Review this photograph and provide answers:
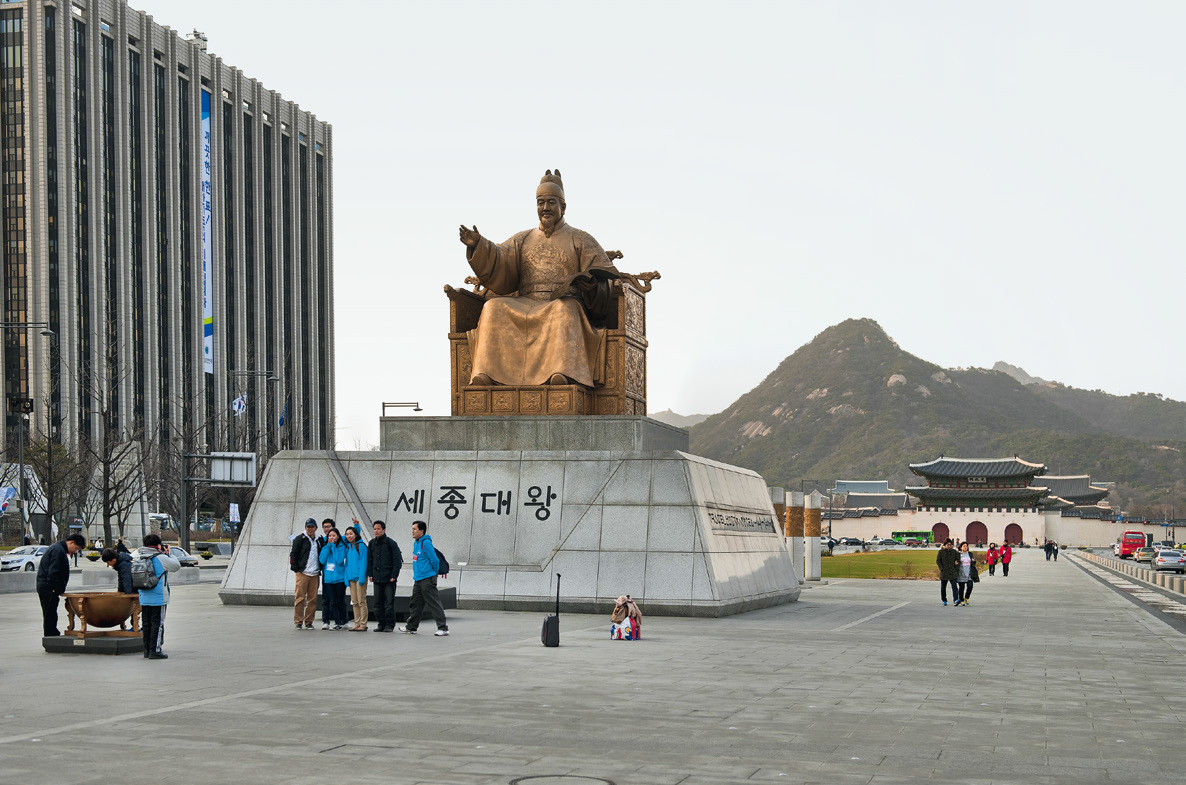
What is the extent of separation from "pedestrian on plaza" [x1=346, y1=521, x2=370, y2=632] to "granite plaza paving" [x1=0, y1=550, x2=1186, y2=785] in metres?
0.75

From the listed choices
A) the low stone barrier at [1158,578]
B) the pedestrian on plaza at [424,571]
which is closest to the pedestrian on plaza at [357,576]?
the pedestrian on plaza at [424,571]

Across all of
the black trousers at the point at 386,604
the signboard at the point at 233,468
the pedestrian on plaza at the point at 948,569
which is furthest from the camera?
the signboard at the point at 233,468

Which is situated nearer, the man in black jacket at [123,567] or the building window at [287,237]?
the man in black jacket at [123,567]

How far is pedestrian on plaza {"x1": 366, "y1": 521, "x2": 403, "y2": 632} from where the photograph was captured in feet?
54.3

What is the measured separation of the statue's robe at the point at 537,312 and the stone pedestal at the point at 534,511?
107 cm

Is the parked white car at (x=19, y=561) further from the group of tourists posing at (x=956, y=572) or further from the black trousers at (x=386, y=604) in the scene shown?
the group of tourists posing at (x=956, y=572)

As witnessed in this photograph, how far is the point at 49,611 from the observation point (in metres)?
14.1

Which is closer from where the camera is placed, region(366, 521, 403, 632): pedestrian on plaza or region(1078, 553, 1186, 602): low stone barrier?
region(366, 521, 403, 632): pedestrian on plaza

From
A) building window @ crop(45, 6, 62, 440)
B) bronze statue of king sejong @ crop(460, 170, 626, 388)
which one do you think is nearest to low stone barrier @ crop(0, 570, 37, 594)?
bronze statue of king sejong @ crop(460, 170, 626, 388)

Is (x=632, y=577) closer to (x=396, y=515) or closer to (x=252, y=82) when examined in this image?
(x=396, y=515)

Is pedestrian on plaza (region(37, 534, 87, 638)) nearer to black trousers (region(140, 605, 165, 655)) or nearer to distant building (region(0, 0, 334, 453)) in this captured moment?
black trousers (region(140, 605, 165, 655))

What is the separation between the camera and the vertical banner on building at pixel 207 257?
83.8 metres

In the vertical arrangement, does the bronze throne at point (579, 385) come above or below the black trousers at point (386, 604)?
above

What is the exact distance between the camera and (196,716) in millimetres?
9258
